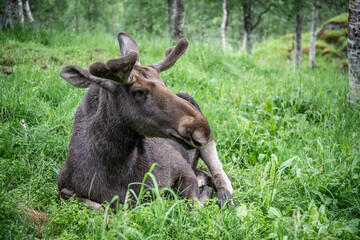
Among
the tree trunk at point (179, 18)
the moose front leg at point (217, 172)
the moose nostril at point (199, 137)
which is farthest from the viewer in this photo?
the tree trunk at point (179, 18)

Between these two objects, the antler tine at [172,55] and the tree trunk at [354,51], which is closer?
the antler tine at [172,55]

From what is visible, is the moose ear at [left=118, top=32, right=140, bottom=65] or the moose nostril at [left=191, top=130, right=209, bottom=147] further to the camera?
the moose ear at [left=118, top=32, right=140, bottom=65]

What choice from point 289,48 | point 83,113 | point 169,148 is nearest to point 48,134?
point 83,113

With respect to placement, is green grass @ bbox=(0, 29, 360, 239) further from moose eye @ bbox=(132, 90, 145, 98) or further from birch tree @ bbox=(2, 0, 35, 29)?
birch tree @ bbox=(2, 0, 35, 29)

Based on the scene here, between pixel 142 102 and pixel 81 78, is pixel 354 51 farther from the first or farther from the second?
pixel 81 78

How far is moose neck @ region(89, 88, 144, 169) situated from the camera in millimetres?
3055

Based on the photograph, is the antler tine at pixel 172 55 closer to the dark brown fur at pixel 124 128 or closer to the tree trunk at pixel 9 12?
the dark brown fur at pixel 124 128

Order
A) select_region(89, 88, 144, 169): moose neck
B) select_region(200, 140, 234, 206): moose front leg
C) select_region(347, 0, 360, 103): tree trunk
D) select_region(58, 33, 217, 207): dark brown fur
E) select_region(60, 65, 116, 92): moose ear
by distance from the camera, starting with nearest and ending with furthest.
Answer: select_region(58, 33, 217, 207): dark brown fur < select_region(60, 65, 116, 92): moose ear < select_region(89, 88, 144, 169): moose neck < select_region(200, 140, 234, 206): moose front leg < select_region(347, 0, 360, 103): tree trunk

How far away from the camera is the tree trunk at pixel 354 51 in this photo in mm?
5723

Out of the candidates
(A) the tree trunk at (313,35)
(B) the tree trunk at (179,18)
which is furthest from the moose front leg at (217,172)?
(A) the tree trunk at (313,35)

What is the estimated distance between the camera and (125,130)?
3082 millimetres

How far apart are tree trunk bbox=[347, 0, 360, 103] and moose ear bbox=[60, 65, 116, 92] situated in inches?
203

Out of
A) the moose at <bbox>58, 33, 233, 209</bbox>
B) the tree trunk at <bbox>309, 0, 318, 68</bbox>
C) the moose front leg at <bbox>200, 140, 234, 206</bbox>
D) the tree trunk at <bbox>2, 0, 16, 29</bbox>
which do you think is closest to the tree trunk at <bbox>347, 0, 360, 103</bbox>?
the moose front leg at <bbox>200, 140, 234, 206</bbox>

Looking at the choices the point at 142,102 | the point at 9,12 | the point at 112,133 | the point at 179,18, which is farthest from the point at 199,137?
the point at 9,12
